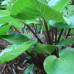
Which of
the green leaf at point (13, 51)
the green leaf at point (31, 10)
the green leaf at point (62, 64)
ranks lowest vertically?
the green leaf at point (62, 64)

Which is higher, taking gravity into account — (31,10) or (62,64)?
(31,10)

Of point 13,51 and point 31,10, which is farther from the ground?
point 31,10

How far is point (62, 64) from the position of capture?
1.76ft

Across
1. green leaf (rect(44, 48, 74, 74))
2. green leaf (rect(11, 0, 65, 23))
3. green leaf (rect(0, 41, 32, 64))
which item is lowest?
green leaf (rect(44, 48, 74, 74))

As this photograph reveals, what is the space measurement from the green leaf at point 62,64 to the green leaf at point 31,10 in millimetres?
162

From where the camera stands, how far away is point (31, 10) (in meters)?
0.53

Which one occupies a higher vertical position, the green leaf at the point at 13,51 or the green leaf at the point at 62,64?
the green leaf at the point at 13,51

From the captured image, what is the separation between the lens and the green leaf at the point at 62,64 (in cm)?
51

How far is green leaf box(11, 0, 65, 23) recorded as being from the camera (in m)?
0.48

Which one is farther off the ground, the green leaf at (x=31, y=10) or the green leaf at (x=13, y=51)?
the green leaf at (x=31, y=10)

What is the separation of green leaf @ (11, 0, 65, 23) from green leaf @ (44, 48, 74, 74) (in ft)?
0.53

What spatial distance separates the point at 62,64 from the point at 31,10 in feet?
0.83

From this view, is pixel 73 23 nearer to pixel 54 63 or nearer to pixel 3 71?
pixel 54 63

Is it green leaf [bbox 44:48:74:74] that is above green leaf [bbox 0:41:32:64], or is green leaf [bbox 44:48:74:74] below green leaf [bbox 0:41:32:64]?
below
